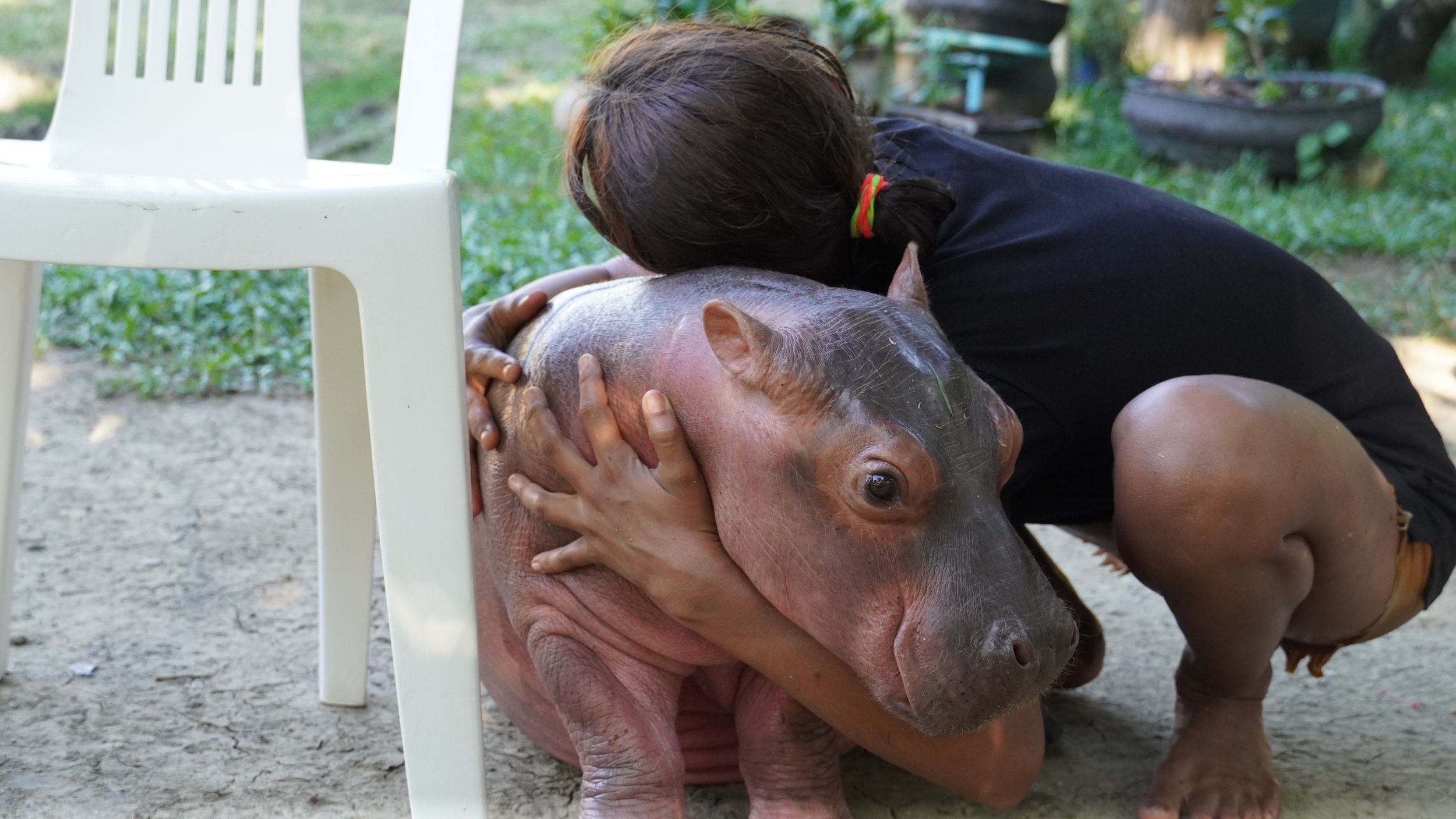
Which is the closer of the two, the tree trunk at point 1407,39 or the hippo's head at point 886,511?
the hippo's head at point 886,511

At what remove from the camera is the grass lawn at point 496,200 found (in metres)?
4.58

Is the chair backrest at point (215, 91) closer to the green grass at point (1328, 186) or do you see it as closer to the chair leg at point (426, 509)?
the chair leg at point (426, 509)

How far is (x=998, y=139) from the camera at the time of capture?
285 inches

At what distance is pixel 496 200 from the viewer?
6.25 metres

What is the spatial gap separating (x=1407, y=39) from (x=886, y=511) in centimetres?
997

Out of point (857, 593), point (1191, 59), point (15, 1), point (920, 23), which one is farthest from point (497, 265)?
point (15, 1)

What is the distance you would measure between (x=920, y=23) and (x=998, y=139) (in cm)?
138

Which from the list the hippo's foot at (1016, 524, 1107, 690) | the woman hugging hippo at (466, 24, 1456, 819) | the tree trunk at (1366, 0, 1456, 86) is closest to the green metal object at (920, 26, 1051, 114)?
the tree trunk at (1366, 0, 1456, 86)

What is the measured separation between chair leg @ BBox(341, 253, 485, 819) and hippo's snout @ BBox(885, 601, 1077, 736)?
66cm

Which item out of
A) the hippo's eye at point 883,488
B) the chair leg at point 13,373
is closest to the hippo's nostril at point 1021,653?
the hippo's eye at point 883,488

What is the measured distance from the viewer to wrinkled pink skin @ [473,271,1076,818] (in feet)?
5.52

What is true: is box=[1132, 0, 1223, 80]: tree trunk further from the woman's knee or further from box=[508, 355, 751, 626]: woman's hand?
box=[508, 355, 751, 626]: woman's hand

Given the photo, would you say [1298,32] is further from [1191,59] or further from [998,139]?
[998,139]

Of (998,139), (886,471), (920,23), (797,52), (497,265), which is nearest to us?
(886,471)
